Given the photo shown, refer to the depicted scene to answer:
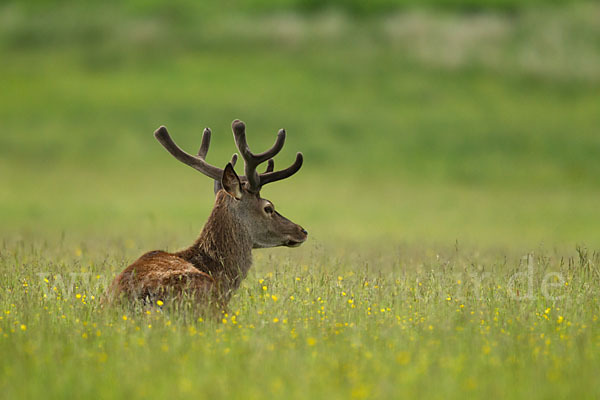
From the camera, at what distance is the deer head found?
877cm

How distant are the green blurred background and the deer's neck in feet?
33.8

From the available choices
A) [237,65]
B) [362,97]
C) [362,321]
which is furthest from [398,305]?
[237,65]

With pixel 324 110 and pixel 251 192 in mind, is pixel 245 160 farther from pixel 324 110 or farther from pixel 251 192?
pixel 324 110

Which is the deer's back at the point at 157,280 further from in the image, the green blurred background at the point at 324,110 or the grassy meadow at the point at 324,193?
the green blurred background at the point at 324,110

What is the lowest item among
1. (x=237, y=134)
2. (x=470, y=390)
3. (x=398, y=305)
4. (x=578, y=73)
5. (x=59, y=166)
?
(x=470, y=390)

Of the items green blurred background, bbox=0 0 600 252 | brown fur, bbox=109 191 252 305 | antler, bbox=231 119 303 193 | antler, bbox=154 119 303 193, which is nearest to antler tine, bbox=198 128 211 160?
antler, bbox=154 119 303 193

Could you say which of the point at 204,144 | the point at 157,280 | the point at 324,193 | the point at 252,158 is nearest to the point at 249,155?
the point at 252,158

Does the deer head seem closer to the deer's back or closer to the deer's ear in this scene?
the deer's ear

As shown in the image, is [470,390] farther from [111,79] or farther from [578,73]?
[578,73]

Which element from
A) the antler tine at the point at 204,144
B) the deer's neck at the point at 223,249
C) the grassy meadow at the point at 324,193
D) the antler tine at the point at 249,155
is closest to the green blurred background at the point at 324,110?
the grassy meadow at the point at 324,193

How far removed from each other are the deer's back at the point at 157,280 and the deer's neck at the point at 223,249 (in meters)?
0.69

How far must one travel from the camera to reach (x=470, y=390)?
219 inches

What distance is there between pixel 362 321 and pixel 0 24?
158ft

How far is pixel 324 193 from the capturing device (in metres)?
31.1
